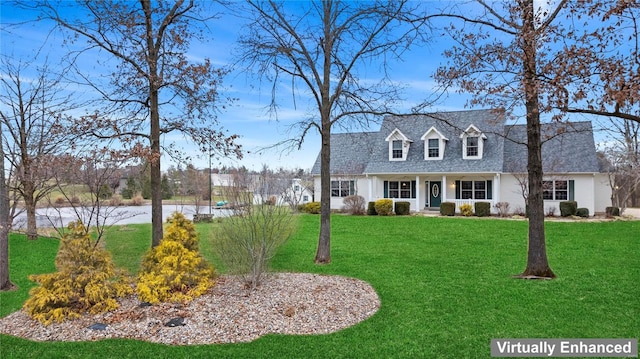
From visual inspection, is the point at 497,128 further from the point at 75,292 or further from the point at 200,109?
the point at 75,292

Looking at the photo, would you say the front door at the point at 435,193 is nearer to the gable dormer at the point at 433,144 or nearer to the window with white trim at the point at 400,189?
the window with white trim at the point at 400,189

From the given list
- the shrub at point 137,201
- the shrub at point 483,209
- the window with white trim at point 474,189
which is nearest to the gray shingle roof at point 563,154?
the window with white trim at point 474,189

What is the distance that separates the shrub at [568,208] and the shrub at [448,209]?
15.6 feet

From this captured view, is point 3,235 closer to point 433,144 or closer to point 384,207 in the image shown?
point 384,207

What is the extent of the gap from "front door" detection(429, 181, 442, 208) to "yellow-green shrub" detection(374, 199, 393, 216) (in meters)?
3.15

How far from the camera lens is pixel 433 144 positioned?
2222 centimetres

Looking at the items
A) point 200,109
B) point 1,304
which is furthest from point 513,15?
point 1,304

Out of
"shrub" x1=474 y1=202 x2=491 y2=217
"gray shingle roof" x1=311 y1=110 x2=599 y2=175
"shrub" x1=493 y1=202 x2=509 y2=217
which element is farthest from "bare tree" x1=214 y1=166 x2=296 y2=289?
"shrub" x1=493 y1=202 x2=509 y2=217

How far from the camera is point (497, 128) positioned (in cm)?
2203

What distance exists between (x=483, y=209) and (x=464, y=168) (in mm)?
2390

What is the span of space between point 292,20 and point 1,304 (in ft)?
25.5

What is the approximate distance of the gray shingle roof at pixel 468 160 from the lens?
19938mm

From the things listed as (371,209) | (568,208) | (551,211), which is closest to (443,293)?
(371,209)

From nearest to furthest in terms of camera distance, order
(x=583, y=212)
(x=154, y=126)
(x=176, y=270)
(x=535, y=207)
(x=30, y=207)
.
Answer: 1. (x=176, y=270)
2. (x=535, y=207)
3. (x=154, y=126)
4. (x=30, y=207)
5. (x=583, y=212)
